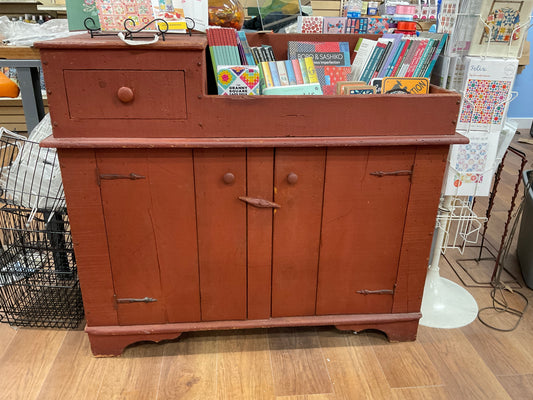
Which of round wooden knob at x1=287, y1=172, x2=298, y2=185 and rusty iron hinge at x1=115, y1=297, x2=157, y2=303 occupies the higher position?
round wooden knob at x1=287, y1=172, x2=298, y2=185

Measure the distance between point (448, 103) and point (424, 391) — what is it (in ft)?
3.41

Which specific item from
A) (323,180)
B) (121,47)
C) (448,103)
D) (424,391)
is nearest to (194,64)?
(121,47)

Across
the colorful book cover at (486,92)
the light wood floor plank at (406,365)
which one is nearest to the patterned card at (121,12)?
the colorful book cover at (486,92)

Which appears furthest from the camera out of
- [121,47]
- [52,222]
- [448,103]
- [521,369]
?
[52,222]

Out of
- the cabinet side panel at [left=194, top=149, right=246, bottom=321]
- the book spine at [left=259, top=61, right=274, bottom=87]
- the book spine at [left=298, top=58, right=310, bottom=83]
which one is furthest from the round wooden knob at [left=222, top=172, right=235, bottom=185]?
the book spine at [left=298, top=58, right=310, bottom=83]

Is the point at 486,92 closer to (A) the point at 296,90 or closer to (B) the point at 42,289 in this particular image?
(A) the point at 296,90

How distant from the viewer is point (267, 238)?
1.63 meters

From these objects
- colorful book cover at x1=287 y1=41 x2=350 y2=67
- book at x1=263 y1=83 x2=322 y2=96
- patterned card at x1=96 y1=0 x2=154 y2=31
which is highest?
patterned card at x1=96 y1=0 x2=154 y2=31

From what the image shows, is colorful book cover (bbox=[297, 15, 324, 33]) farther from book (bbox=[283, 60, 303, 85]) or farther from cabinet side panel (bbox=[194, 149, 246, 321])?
cabinet side panel (bbox=[194, 149, 246, 321])

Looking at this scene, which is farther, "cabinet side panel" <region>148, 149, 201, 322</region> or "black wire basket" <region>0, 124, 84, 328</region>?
"black wire basket" <region>0, 124, 84, 328</region>

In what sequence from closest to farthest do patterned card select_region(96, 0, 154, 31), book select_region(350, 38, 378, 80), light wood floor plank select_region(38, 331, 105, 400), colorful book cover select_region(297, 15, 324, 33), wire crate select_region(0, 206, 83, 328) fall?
patterned card select_region(96, 0, 154, 31)
light wood floor plank select_region(38, 331, 105, 400)
book select_region(350, 38, 378, 80)
wire crate select_region(0, 206, 83, 328)
colorful book cover select_region(297, 15, 324, 33)

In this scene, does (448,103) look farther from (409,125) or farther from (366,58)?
(366,58)

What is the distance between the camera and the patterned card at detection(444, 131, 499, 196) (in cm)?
176

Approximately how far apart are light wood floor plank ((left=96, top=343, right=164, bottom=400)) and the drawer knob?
1.02m
